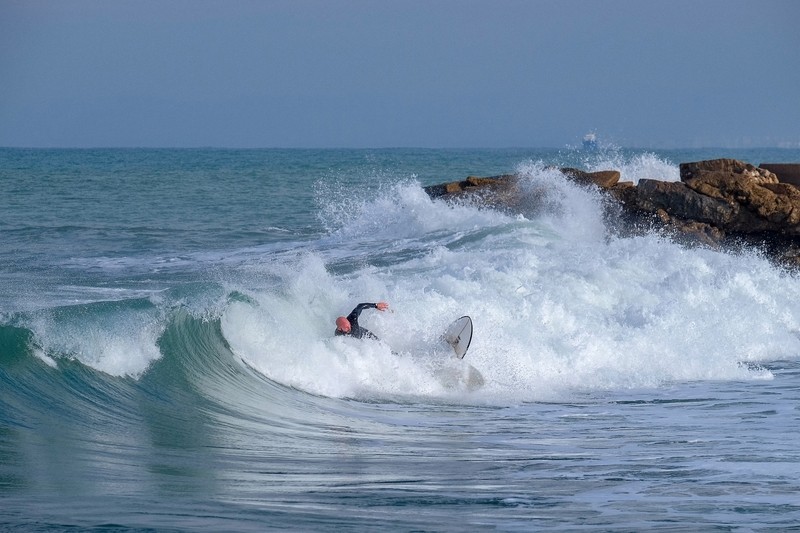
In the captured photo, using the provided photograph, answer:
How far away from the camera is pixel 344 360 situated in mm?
10523

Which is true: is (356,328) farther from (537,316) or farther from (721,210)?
(721,210)

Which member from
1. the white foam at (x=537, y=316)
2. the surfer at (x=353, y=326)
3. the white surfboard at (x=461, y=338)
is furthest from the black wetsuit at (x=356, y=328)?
the white surfboard at (x=461, y=338)

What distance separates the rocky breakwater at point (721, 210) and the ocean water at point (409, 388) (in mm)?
609

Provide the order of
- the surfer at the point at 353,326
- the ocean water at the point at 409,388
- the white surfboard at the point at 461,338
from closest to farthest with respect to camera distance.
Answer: the ocean water at the point at 409,388 → the surfer at the point at 353,326 → the white surfboard at the point at 461,338

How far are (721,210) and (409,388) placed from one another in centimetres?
1050

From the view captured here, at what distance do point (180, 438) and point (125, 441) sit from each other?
16.8 inches

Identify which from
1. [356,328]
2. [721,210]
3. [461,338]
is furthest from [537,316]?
[721,210]

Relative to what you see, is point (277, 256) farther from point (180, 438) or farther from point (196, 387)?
point (180, 438)

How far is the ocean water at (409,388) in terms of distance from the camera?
19.4 feet

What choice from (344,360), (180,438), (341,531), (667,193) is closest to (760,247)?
(667,193)

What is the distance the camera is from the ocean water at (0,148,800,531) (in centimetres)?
591

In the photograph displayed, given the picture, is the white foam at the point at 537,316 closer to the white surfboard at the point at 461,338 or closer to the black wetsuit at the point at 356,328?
the black wetsuit at the point at 356,328

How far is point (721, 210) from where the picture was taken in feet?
61.6


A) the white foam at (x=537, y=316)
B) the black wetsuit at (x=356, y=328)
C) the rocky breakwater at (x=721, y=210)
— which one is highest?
the rocky breakwater at (x=721, y=210)
